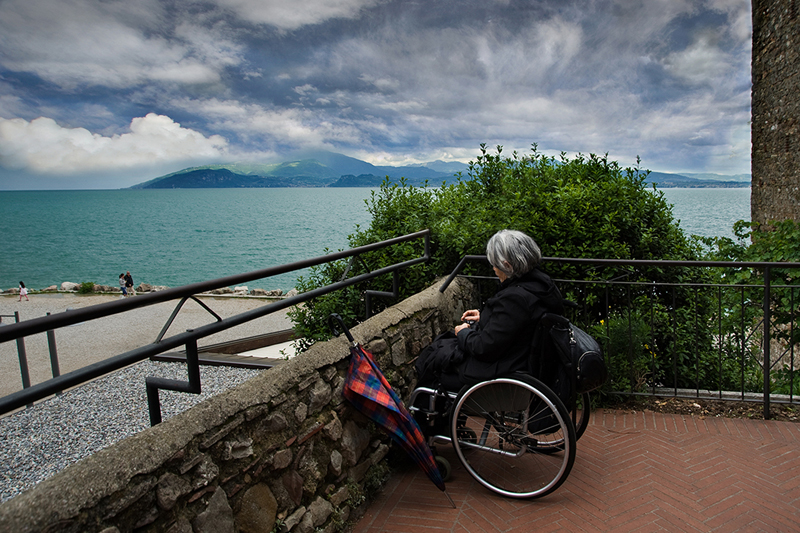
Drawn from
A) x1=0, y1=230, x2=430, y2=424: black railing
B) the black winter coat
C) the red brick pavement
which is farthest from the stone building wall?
x1=0, y1=230, x2=430, y2=424: black railing

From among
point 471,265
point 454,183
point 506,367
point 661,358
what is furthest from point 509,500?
point 454,183

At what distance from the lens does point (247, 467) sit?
2.02 meters

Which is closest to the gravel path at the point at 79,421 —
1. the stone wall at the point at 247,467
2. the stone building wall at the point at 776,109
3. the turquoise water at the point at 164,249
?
the stone wall at the point at 247,467

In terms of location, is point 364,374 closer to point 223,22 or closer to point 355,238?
point 355,238

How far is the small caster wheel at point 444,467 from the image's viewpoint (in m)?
2.95

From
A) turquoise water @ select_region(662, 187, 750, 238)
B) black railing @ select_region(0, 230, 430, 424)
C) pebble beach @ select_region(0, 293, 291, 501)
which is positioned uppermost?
black railing @ select_region(0, 230, 430, 424)

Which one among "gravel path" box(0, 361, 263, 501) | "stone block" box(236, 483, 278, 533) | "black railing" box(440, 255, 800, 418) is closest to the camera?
"stone block" box(236, 483, 278, 533)

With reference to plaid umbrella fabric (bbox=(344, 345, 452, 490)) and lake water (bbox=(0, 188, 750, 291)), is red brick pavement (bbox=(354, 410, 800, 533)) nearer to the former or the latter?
plaid umbrella fabric (bbox=(344, 345, 452, 490))

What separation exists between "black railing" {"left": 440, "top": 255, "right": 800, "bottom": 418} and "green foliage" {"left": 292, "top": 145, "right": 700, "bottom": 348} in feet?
0.65

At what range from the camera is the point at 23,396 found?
1330 millimetres

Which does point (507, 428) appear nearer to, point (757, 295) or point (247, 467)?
point (247, 467)

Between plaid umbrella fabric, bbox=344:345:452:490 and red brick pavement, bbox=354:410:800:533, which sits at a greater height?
plaid umbrella fabric, bbox=344:345:452:490

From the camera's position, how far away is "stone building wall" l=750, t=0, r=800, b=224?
792 centimetres

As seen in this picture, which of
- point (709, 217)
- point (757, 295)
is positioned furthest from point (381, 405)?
point (709, 217)
